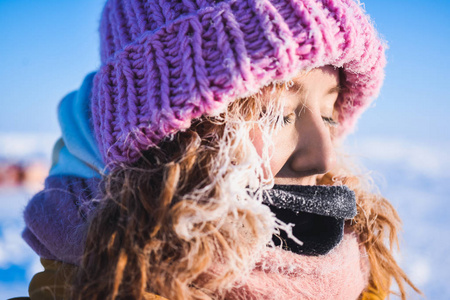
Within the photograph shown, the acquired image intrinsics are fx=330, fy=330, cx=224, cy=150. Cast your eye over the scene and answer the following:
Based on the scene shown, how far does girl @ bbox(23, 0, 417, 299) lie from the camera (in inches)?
31.8

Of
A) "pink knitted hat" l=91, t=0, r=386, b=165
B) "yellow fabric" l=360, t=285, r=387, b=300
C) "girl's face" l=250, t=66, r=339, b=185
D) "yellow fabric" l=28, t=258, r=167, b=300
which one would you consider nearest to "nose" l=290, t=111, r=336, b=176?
"girl's face" l=250, t=66, r=339, b=185

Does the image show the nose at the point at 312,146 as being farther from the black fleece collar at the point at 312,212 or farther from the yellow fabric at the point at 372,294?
the yellow fabric at the point at 372,294

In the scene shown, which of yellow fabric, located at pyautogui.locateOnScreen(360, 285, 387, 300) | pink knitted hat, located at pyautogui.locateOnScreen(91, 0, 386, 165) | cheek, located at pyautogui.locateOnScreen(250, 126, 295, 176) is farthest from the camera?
yellow fabric, located at pyautogui.locateOnScreen(360, 285, 387, 300)

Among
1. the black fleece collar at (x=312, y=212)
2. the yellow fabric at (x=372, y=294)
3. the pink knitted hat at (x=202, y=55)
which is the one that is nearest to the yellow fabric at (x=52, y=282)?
the pink knitted hat at (x=202, y=55)

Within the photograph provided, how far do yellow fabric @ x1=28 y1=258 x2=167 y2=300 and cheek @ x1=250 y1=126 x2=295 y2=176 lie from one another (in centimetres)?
67

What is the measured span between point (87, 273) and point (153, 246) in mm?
187

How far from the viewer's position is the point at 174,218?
0.79 meters

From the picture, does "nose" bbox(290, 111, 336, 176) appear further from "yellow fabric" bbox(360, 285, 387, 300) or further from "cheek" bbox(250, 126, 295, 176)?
"yellow fabric" bbox(360, 285, 387, 300)

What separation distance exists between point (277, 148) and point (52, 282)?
84 centimetres

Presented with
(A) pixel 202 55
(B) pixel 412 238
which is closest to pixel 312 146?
(A) pixel 202 55

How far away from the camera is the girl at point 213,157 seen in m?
0.81

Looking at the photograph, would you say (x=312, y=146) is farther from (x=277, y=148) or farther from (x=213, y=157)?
(x=213, y=157)

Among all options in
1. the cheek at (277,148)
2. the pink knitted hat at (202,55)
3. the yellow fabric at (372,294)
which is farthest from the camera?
the yellow fabric at (372,294)

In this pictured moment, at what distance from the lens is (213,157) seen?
897 millimetres
